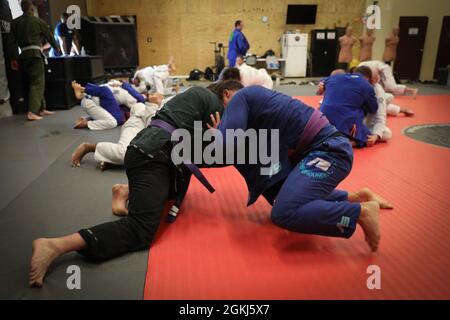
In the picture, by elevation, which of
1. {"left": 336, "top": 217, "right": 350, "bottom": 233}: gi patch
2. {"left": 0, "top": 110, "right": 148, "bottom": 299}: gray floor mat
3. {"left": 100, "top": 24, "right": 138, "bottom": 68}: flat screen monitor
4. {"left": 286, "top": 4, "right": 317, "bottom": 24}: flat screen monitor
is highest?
{"left": 286, "top": 4, "right": 317, "bottom": 24}: flat screen monitor

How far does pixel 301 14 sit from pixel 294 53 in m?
1.40

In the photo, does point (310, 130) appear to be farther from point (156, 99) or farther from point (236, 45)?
point (236, 45)

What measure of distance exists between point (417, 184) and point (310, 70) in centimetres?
1049

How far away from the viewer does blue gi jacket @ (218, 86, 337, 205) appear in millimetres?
1804

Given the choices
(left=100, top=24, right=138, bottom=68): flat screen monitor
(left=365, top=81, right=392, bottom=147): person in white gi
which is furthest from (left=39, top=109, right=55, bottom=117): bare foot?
(left=365, top=81, right=392, bottom=147): person in white gi

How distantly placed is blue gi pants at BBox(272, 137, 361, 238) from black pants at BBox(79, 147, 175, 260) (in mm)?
629

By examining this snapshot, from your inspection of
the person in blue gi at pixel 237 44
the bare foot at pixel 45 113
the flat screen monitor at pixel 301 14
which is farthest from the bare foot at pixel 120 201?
the flat screen monitor at pixel 301 14

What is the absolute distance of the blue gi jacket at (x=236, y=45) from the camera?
941 centimetres

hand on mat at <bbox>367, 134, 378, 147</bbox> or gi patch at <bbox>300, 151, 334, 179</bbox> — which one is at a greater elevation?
gi patch at <bbox>300, 151, 334, 179</bbox>

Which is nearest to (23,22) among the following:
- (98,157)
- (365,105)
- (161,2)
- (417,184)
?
(98,157)

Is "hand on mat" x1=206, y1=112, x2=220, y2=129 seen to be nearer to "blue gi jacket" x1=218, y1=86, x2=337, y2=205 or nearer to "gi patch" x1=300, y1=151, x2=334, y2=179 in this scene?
"blue gi jacket" x1=218, y1=86, x2=337, y2=205

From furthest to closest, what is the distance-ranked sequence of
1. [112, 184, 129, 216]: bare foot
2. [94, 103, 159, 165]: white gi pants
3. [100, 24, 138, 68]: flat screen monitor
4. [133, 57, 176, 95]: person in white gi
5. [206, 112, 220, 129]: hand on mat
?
[100, 24, 138, 68]: flat screen monitor → [133, 57, 176, 95]: person in white gi → [94, 103, 159, 165]: white gi pants → [112, 184, 129, 216]: bare foot → [206, 112, 220, 129]: hand on mat

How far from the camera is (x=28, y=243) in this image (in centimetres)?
187

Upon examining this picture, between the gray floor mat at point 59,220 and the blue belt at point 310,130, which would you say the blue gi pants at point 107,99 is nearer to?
the gray floor mat at point 59,220
